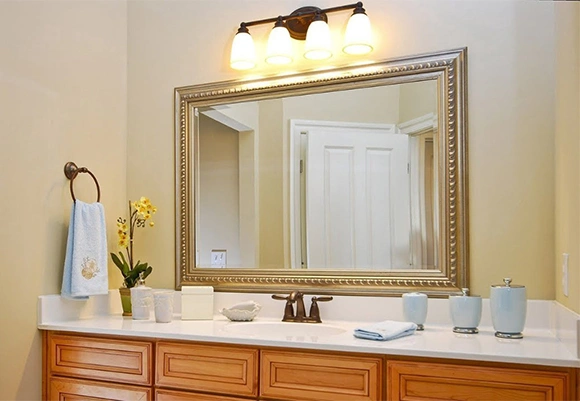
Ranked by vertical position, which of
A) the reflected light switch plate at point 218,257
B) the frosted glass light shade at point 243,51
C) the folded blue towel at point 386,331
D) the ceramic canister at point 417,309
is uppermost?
the frosted glass light shade at point 243,51

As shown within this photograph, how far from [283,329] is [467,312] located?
0.68 m

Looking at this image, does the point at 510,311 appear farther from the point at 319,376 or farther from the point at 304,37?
the point at 304,37

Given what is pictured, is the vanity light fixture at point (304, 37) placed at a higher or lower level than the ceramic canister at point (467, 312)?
higher

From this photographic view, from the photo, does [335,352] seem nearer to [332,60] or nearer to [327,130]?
[327,130]

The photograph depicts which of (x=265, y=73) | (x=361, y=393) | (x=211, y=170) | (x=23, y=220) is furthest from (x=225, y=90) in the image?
(x=361, y=393)

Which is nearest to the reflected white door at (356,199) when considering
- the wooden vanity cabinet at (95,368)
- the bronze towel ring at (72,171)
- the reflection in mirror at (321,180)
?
the reflection in mirror at (321,180)

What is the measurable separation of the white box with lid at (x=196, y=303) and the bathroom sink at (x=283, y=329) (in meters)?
0.17

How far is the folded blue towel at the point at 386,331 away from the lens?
69.2 inches

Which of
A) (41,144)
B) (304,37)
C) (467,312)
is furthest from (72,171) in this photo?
(467,312)

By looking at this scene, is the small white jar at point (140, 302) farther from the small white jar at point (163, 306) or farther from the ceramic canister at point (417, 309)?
the ceramic canister at point (417, 309)

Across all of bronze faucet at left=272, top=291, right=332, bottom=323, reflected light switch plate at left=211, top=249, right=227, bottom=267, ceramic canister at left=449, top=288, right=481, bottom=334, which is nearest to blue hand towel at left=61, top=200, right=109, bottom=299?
reflected light switch plate at left=211, top=249, right=227, bottom=267

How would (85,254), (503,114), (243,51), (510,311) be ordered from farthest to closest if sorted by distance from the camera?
(243,51) → (85,254) → (503,114) → (510,311)

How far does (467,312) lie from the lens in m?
1.89

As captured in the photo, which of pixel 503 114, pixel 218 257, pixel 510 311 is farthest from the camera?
pixel 218 257
